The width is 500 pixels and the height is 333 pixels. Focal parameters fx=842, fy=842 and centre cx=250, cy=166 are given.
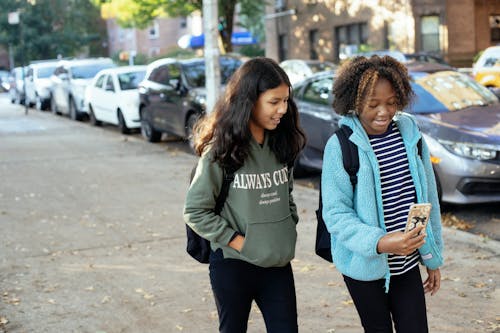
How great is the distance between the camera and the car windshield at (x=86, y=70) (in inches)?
902

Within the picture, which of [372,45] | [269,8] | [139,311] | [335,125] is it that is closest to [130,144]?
[335,125]

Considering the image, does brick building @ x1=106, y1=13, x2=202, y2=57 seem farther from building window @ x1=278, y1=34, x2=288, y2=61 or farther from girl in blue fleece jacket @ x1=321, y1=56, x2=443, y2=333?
girl in blue fleece jacket @ x1=321, y1=56, x2=443, y2=333

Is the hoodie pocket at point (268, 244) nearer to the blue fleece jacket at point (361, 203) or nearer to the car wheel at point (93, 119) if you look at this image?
the blue fleece jacket at point (361, 203)

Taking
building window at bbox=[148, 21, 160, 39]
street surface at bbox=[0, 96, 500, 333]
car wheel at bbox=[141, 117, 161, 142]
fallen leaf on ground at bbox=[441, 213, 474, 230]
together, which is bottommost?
fallen leaf on ground at bbox=[441, 213, 474, 230]

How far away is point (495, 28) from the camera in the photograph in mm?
32312

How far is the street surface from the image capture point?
17.4 feet

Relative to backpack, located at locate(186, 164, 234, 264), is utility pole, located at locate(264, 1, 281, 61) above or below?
A: above

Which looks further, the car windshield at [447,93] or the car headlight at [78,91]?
the car headlight at [78,91]

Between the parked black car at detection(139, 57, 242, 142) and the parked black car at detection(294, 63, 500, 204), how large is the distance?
3.85 meters

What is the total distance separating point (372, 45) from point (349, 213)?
101ft

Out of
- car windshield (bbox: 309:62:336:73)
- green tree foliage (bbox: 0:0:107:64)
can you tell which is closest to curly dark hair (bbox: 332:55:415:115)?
car windshield (bbox: 309:62:336:73)

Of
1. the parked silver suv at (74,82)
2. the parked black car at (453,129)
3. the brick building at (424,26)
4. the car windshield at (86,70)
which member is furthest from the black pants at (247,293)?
the brick building at (424,26)

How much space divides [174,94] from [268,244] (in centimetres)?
1158

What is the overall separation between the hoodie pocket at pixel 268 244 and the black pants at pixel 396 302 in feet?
0.91
